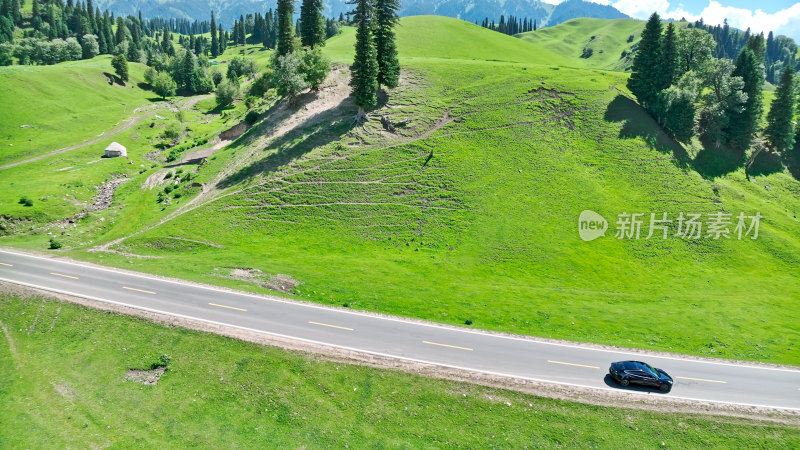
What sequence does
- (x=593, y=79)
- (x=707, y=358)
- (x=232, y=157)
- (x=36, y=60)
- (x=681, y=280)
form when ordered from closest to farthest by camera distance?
(x=707, y=358), (x=681, y=280), (x=232, y=157), (x=593, y=79), (x=36, y=60)

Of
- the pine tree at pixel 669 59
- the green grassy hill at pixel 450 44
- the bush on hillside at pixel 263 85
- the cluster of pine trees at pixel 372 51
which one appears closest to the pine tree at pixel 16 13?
the green grassy hill at pixel 450 44

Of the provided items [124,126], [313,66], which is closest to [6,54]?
[124,126]

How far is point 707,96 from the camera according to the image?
225 ft

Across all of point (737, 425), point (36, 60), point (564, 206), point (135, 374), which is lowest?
point (135, 374)

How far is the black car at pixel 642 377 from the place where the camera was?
26766mm

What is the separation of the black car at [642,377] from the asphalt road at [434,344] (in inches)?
22.6

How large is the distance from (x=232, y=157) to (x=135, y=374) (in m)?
45.5

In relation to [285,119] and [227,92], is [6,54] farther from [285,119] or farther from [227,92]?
[285,119]

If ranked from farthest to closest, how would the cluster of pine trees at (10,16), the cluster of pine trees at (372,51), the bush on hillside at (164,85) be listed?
1. the cluster of pine trees at (10,16)
2. the bush on hillside at (164,85)
3. the cluster of pine trees at (372,51)

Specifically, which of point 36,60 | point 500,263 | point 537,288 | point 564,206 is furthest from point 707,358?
point 36,60

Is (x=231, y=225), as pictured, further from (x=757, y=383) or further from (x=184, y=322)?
(x=757, y=383)

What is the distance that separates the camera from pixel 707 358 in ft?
104

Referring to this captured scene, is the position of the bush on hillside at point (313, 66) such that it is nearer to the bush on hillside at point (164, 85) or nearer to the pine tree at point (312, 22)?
the pine tree at point (312, 22)

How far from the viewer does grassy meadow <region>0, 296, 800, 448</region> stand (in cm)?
2327
